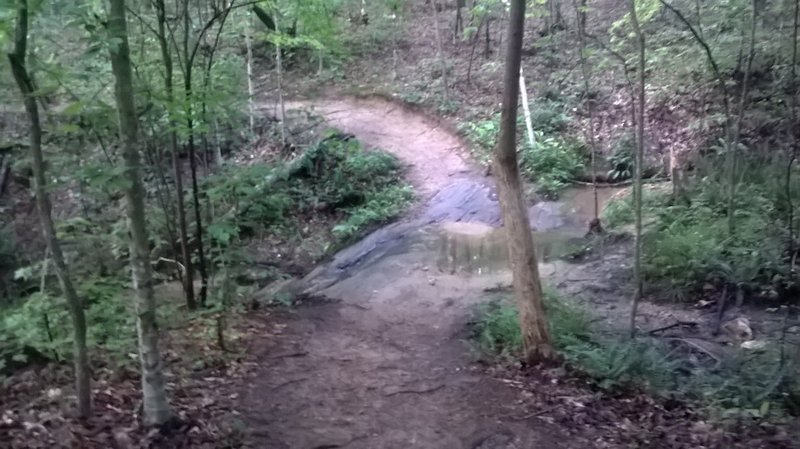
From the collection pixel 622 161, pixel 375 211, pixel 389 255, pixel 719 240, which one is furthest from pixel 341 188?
pixel 719 240

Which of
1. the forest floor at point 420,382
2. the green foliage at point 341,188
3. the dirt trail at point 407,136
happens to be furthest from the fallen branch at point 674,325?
the dirt trail at point 407,136

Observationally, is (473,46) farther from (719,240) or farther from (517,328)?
(517,328)

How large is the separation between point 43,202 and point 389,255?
8.95 metres

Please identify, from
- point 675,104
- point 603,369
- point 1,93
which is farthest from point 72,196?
point 675,104

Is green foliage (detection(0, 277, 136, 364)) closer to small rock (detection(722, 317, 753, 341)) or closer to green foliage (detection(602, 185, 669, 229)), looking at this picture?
small rock (detection(722, 317, 753, 341))

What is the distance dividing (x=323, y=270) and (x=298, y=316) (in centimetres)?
356

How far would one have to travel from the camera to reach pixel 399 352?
819 centimetres

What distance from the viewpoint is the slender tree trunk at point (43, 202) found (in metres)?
4.30

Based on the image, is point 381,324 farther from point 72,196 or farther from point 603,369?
point 72,196

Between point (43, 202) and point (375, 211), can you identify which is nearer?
point (43, 202)

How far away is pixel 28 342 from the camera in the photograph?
596 centimetres

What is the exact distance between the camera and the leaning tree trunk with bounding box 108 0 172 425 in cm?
444

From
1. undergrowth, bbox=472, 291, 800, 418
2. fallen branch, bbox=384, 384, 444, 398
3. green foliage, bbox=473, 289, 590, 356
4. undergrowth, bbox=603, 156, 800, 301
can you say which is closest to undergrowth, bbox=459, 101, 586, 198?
undergrowth, bbox=603, 156, 800, 301

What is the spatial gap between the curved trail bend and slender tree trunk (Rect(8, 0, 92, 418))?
52.5 inches
